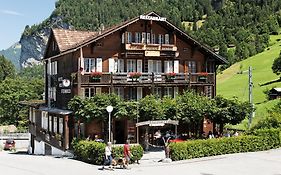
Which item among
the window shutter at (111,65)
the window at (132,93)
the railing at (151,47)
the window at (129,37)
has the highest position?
the window at (129,37)

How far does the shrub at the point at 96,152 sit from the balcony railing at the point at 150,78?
6108 mm

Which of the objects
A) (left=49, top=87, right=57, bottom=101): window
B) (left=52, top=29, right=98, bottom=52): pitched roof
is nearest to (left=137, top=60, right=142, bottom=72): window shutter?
(left=52, top=29, right=98, bottom=52): pitched roof

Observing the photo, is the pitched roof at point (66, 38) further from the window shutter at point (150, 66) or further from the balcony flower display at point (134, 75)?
the balcony flower display at point (134, 75)

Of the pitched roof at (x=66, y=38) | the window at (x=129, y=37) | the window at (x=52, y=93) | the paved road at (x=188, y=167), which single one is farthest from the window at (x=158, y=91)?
the window at (x=52, y=93)

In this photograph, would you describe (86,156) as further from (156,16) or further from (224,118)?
(156,16)

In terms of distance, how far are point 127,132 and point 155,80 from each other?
5221 mm

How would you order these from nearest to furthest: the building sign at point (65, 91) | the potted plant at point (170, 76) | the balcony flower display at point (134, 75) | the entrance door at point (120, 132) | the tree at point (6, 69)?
1. the balcony flower display at point (134, 75)
2. the entrance door at point (120, 132)
3. the building sign at point (65, 91)
4. the potted plant at point (170, 76)
5. the tree at point (6, 69)

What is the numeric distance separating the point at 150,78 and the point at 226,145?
10.1 m

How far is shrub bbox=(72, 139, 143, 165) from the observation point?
28853 millimetres

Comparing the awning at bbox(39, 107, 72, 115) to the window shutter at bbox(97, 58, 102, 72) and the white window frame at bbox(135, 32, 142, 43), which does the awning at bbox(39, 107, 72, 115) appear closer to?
the window shutter at bbox(97, 58, 102, 72)

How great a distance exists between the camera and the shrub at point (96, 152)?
1136 inches

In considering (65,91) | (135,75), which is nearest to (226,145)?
(135,75)

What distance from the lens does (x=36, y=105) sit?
1923 inches

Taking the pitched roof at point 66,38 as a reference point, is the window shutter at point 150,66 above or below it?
below
